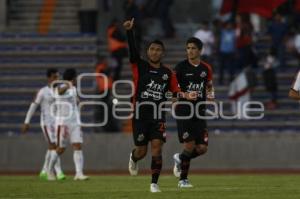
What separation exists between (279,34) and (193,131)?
15141 mm

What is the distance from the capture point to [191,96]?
17422mm

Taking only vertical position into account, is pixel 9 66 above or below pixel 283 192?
above

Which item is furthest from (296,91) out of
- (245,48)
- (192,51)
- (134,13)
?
(134,13)

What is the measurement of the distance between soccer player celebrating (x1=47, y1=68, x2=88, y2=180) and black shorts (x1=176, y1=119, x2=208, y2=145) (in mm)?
4790

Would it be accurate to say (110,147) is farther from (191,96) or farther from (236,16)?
(191,96)

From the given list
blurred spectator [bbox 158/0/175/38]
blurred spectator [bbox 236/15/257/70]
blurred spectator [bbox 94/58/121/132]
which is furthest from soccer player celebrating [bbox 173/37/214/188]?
blurred spectator [bbox 158/0/175/38]

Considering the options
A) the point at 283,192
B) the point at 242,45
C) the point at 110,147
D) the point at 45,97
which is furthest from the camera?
the point at 242,45

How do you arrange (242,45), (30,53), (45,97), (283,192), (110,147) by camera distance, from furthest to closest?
1. (30,53)
2. (242,45)
3. (110,147)
4. (45,97)
5. (283,192)

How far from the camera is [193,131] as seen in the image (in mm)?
Result: 18266

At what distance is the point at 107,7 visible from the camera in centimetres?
3609

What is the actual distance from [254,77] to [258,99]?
0.93 metres

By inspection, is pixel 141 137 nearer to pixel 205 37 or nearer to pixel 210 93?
pixel 210 93

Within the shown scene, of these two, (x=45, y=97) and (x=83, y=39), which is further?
(x=83, y=39)

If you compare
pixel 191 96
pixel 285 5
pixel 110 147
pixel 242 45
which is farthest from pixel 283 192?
pixel 285 5
